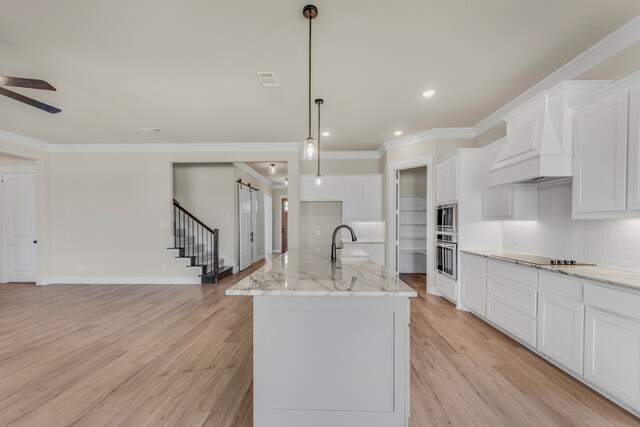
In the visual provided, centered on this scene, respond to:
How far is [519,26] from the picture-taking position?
2166mm

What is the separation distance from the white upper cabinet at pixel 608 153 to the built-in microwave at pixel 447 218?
1628mm

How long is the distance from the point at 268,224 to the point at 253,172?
2.49m

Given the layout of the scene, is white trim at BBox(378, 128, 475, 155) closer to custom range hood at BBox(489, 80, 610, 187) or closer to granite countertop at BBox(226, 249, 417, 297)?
custom range hood at BBox(489, 80, 610, 187)

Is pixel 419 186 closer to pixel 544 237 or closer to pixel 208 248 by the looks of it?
pixel 544 237

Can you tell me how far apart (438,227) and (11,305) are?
6.85 m

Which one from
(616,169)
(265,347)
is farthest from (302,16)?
(616,169)

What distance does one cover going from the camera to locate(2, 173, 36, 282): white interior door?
572cm

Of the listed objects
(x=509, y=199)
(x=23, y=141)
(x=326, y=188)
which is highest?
(x=23, y=141)

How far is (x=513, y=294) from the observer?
9.49 ft

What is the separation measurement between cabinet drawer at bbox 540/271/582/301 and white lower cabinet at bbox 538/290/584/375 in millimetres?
38

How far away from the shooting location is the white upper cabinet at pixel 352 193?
5969mm

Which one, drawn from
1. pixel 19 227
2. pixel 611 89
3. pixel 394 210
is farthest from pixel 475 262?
pixel 19 227

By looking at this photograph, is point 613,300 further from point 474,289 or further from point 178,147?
point 178,147

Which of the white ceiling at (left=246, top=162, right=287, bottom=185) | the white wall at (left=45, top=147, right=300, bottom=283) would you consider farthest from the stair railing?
the white ceiling at (left=246, top=162, right=287, bottom=185)
